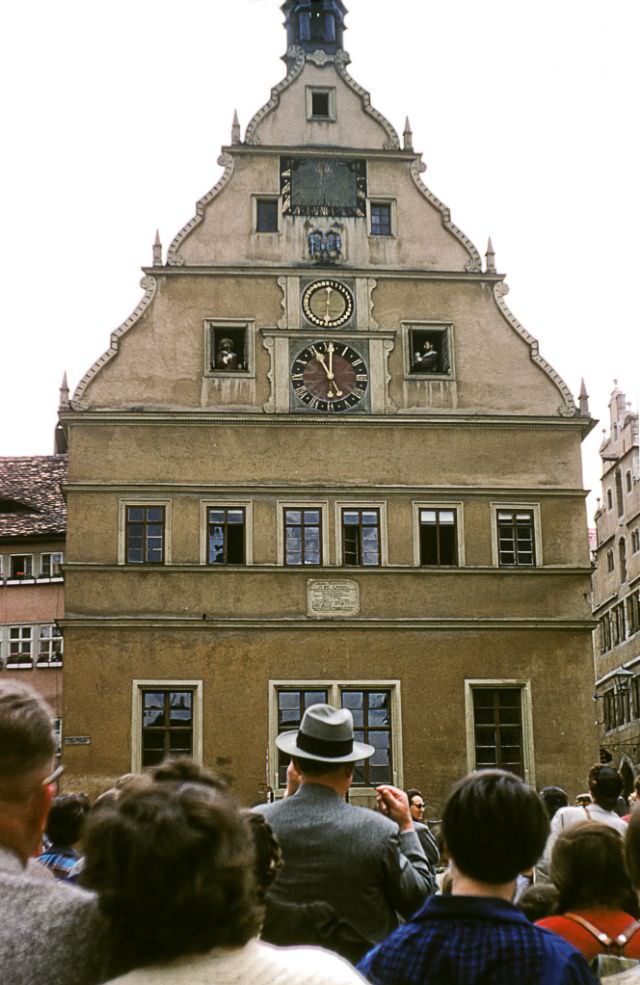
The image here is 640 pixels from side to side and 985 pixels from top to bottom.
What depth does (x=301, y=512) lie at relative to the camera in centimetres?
2467

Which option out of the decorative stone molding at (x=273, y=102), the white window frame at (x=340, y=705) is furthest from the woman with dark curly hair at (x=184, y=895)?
the decorative stone molding at (x=273, y=102)

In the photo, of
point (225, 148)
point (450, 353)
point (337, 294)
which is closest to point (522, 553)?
point (450, 353)

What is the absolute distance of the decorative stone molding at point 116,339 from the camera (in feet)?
81.6

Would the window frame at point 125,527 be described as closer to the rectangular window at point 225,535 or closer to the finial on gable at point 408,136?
the rectangular window at point 225,535

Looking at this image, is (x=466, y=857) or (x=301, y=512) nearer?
(x=466, y=857)

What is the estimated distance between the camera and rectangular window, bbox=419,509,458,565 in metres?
24.7

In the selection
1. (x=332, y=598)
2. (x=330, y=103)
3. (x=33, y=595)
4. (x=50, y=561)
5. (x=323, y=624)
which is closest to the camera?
(x=323, y=624)

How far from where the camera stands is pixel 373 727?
→ 2381 centimetres

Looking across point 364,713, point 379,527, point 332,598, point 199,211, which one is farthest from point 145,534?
point 199,211

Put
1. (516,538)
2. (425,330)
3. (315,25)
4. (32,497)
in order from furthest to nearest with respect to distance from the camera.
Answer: (32,497) < (315,25) < (425,330) < (516,538)

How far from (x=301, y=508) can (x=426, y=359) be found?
3637 millimetres

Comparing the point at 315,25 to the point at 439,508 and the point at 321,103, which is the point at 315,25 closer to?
the point at 321,103

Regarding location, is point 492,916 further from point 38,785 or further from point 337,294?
point 337,294

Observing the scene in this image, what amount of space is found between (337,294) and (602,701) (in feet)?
75.1
